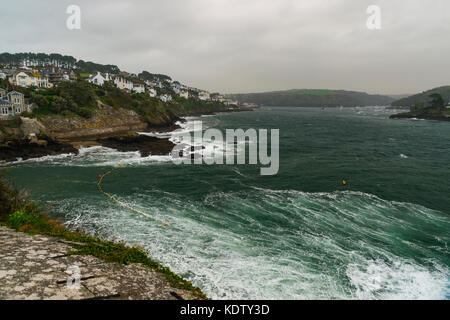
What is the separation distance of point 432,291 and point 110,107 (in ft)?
236

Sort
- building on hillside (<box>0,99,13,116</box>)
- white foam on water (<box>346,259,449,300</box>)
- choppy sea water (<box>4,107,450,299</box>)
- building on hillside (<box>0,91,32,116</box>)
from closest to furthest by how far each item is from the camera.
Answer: white foam on water (<box>346,259,449,300</box>), choppy sea water (<box>4,107,450,299</box>), building on hillside (<box>0,99,13,116</box>), building on hillside (<box>0,91,32,116</box>)

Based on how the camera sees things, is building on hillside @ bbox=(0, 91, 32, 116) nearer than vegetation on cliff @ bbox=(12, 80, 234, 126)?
Yes

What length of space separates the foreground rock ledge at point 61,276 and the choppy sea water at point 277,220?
3.28 metres

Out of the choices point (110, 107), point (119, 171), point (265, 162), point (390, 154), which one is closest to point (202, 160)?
point (265, 162)

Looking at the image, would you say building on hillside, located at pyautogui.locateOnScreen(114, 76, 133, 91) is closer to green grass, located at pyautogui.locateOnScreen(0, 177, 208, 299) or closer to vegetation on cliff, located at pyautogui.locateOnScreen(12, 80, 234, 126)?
vegetation on cliff, located at pyautogui.locateOnScreen(12, 80, 234, 126)

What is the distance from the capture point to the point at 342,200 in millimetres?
21609

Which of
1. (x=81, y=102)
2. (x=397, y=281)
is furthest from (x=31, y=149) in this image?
(x=397, y=281)

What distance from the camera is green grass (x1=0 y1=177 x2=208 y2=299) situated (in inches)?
349

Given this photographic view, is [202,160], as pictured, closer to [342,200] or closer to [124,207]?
[124,207]

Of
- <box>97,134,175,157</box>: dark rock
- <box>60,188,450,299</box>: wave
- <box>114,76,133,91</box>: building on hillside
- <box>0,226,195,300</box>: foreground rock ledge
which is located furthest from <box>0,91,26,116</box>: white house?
<box>114,76,133,91</box>: building on hillside

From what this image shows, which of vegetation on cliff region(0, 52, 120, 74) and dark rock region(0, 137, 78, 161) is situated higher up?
vegetation on cliff region(0, 52, 120, 74)

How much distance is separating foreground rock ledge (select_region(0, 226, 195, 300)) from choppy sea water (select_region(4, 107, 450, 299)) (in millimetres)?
3278

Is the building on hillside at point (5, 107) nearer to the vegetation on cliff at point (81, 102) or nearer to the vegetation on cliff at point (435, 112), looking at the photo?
the vegetation on cliff at point (81, 102)

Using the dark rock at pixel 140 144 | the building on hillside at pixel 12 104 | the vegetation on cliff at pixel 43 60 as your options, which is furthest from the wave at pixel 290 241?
the vegetation on cliff at pixel 43 60
